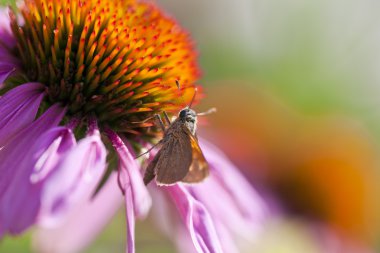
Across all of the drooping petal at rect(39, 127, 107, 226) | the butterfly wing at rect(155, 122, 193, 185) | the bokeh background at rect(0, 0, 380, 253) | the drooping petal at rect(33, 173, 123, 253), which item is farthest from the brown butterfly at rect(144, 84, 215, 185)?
the bokeh background at rect(0, 0, 380, 253)

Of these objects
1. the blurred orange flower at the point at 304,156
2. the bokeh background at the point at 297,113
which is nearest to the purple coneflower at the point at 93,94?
the bokeh background at the point at 297,113

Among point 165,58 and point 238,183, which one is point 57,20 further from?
point 238,183

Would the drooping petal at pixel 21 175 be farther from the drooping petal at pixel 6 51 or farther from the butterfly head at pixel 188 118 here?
the butterfly head at pixel 188 118

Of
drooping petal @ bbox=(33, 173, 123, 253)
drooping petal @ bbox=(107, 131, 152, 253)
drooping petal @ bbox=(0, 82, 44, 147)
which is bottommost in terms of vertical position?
drooping petal @ bbox=(33, 173, 123, 253)

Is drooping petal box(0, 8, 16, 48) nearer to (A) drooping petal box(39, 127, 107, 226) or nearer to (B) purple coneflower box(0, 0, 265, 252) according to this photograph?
(B) purple coneflower box(0, 0, 265, 252)

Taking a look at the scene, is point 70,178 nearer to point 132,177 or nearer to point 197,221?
point 132,177

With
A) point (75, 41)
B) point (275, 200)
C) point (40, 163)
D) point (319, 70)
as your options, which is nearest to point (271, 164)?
point (275, 200)

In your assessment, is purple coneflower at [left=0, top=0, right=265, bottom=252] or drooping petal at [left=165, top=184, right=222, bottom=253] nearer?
purple coneflower at [left=0, top=0, right=265, bottom=252]
